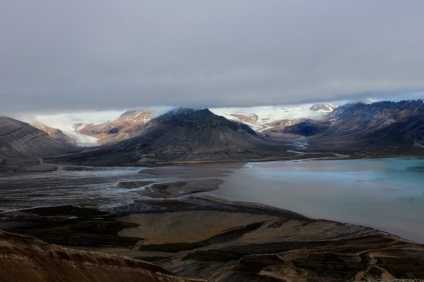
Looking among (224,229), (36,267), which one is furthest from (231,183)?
(36,267)

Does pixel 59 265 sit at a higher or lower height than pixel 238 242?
higher

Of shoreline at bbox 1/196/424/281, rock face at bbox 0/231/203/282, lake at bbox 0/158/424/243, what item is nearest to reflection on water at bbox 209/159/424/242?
lake at bbox 0/158/424/243

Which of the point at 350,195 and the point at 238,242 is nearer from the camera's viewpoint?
the point at 238,242

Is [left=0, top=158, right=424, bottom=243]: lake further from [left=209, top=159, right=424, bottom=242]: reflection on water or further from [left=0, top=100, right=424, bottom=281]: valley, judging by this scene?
[left=0, top=100, right=424, bottom=281]: valley

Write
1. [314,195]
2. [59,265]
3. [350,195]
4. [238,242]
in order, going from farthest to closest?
[314,195] < [350,195] < [238,242] < [59,265]

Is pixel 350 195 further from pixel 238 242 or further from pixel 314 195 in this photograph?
pixel 238 242

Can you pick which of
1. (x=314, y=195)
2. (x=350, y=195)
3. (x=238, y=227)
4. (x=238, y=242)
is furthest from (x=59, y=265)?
(x=350, y=195)

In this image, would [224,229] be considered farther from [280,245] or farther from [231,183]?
[231,183]

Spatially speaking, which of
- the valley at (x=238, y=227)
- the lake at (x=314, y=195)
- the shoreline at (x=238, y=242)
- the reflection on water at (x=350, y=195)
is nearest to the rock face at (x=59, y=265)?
the valley at (x=238, y=227)
